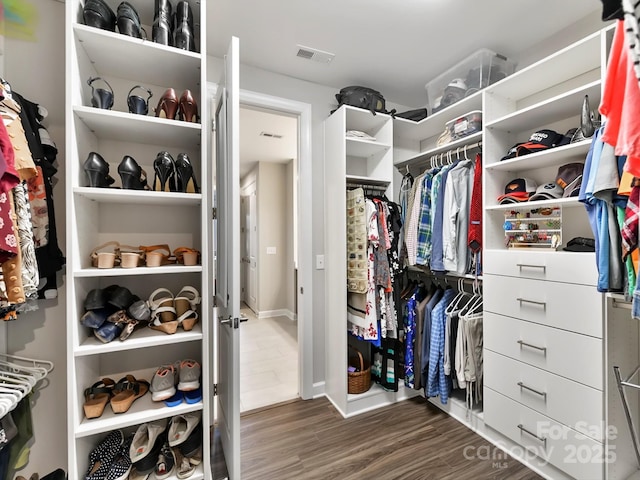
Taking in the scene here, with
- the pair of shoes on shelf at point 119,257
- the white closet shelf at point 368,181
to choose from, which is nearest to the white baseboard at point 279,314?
the white closet shelf at point 368,181

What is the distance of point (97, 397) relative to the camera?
122 cm

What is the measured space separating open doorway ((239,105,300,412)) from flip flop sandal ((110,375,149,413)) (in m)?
1.66

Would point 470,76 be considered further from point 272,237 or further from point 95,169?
point 272,237

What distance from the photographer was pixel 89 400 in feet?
3.90

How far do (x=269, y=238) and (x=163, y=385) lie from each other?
344cm

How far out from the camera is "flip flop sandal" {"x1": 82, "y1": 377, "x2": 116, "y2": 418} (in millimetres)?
1141

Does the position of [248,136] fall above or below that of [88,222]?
above

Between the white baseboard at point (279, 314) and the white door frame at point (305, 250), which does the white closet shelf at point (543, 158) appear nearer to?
the white door frame at point (305, 250)

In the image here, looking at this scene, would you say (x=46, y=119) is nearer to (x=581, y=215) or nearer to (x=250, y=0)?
(x=250, y=0)

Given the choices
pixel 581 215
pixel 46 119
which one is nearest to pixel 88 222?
pixel 46 119

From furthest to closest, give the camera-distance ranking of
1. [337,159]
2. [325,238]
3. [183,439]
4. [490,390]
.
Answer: [325,238]
[337,159]
[490,390]
[183,439]

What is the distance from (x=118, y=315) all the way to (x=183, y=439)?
0.65 meters

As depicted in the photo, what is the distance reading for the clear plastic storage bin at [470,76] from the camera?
6.17ft

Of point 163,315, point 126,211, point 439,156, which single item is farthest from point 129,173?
point 439,156
